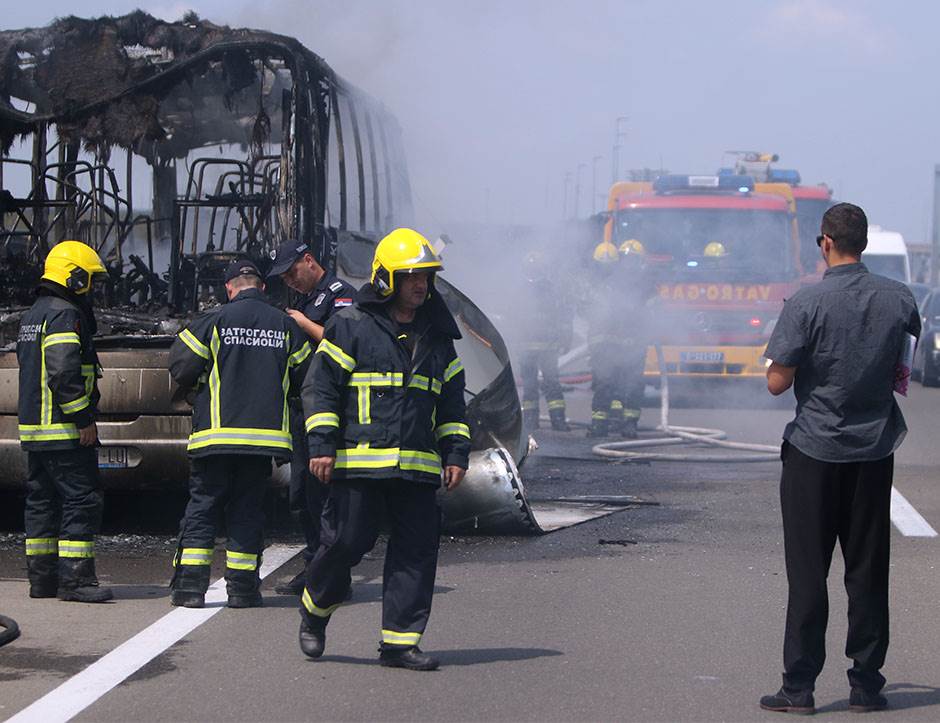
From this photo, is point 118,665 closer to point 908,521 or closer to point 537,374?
point 908,521

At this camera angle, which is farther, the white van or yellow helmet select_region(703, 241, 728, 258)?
the white van

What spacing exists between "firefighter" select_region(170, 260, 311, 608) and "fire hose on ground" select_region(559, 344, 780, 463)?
630 centimetres

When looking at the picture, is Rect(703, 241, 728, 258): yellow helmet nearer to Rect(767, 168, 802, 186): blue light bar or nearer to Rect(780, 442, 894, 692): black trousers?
Rect(767, 168, 802, 186): blue light bar

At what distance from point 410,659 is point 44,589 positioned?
2.27 metres

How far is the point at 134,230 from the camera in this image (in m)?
9.84

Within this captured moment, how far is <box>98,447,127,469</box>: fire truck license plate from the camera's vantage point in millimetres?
8477

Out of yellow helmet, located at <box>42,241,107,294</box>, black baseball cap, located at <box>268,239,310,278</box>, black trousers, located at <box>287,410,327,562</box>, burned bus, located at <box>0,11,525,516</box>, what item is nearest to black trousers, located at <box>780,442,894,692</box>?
black trousers, located at <box>287,410,327,562</box>

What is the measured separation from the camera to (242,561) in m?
7.04

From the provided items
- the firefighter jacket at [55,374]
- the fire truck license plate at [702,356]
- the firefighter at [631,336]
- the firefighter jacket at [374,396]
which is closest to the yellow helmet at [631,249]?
the firefighter at [631,336]

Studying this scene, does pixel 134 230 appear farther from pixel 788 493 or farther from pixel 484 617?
pixel 788 493

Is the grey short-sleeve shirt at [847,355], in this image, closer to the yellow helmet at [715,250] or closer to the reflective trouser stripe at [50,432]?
the reflective trouser stripe at [50,432]

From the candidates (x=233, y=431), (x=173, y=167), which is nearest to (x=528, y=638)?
(x=233, y=431)

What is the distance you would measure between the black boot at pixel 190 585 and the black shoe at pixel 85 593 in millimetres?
338

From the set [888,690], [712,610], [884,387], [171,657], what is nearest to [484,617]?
[712,610]
